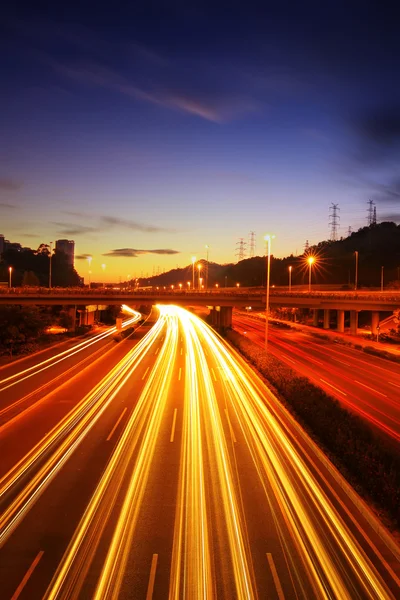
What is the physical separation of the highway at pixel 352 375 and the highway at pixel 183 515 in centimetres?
502

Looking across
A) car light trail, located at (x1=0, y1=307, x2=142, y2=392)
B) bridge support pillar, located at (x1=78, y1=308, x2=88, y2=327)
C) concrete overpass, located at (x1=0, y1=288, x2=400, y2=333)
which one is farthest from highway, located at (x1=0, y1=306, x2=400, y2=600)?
bridge support pillar, located at (x1=78, y1=308, x2=88, y2=327)

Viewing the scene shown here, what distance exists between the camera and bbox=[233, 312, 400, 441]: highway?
885 inches

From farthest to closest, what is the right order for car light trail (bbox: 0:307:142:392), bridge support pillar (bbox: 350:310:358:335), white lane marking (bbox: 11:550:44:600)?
1. bridge support pillar (bbox: 350:310:358:335)
2. car light trail (bbox: 0:307:142:392)
3. white lane marking (bbox: 11:550:44:600)

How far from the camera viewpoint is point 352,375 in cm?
3328

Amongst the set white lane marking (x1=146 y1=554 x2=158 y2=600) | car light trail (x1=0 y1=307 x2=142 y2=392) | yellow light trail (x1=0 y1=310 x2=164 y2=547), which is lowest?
→ car light trail (x1=0 y1=307 x2=142 y2=392)

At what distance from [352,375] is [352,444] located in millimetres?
19040

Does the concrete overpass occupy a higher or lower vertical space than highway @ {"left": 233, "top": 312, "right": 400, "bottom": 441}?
higher

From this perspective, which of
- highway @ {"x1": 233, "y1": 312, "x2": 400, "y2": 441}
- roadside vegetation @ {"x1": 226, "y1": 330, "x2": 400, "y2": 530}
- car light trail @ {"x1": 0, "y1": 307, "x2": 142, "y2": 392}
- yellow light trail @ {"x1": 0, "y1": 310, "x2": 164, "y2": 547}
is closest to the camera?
yellow light trail @ {"x1": 0, "y1": 310, "x2": 164, "y2": 547}

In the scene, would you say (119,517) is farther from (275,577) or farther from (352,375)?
(352,375)

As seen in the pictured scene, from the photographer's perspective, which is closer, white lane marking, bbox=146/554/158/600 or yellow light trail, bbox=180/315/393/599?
white lane marking, bbox=146/554/158/600

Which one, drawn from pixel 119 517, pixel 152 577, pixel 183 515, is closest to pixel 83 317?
pixel 119 517

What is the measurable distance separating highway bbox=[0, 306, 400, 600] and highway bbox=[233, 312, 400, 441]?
16.5 feet

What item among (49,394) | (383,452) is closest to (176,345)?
(49,394)

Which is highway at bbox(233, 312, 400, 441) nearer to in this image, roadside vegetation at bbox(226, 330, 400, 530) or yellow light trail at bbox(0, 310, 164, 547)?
roadside vegetation at bbox(226, 330, 400, 530)
